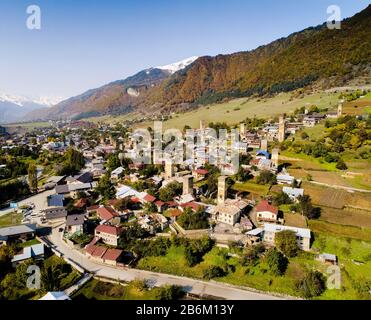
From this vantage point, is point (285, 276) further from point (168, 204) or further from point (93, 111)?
point (93, 111)

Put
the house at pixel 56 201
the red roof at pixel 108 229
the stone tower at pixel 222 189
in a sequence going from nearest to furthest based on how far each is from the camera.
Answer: the red roof at pixel 108 229 < the stone tower at pixel 222 189 < the house at pixel 56 201

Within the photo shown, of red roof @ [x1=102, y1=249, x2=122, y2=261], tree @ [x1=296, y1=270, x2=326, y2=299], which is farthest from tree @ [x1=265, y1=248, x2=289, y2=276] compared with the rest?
red roof @ [x1=102, y1=249, x2=122, y2=261]

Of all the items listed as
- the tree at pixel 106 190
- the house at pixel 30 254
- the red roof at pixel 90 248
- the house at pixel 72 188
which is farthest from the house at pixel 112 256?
the house at pixel 72 188

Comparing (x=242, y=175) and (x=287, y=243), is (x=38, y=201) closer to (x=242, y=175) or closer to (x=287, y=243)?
(x=242, y=175)

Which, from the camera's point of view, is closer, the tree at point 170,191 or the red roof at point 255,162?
the tree at point 170,191

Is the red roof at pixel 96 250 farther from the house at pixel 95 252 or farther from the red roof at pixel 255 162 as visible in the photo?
the red roof at pixel 255 162

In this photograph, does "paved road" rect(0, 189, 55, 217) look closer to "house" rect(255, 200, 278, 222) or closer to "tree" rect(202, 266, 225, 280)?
"tree" rect(202, 266, 225, 280)
